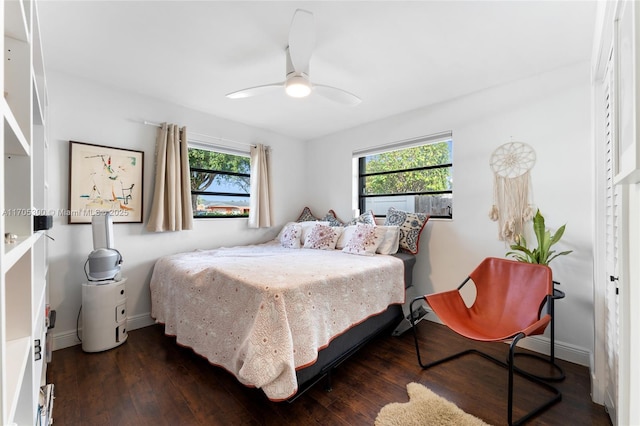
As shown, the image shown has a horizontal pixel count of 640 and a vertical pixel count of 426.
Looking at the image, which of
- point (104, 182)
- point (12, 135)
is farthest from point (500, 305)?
point (104, 182)

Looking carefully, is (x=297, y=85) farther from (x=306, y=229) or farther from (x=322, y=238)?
(x=306, y=229)

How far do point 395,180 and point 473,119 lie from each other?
111cm

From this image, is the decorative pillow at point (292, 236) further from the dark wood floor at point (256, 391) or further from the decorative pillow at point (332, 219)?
the dark wood floor at point (256, 391)

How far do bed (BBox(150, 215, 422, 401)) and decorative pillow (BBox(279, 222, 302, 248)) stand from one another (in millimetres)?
649

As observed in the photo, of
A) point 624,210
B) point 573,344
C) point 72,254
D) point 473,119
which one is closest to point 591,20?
point 473,119

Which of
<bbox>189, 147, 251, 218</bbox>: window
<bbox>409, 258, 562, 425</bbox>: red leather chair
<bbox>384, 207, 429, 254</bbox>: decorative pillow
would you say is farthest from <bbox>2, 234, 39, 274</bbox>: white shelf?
<bbox>384, 207, 429, 254</bbox>: decorative pillow

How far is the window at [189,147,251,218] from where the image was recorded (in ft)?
11.1

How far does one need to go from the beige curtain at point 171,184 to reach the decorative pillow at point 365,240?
1.84 metres

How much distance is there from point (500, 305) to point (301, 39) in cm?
245

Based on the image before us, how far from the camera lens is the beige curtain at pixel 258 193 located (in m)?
3.73

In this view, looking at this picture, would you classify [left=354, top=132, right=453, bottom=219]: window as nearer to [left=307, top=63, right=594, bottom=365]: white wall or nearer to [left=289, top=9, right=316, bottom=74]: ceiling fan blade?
[left=307, top=63, right=594, bottom=365]: white wall

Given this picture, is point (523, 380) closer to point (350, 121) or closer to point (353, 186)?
point (353, 186)

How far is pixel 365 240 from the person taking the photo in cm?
293

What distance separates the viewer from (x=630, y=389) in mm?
765
